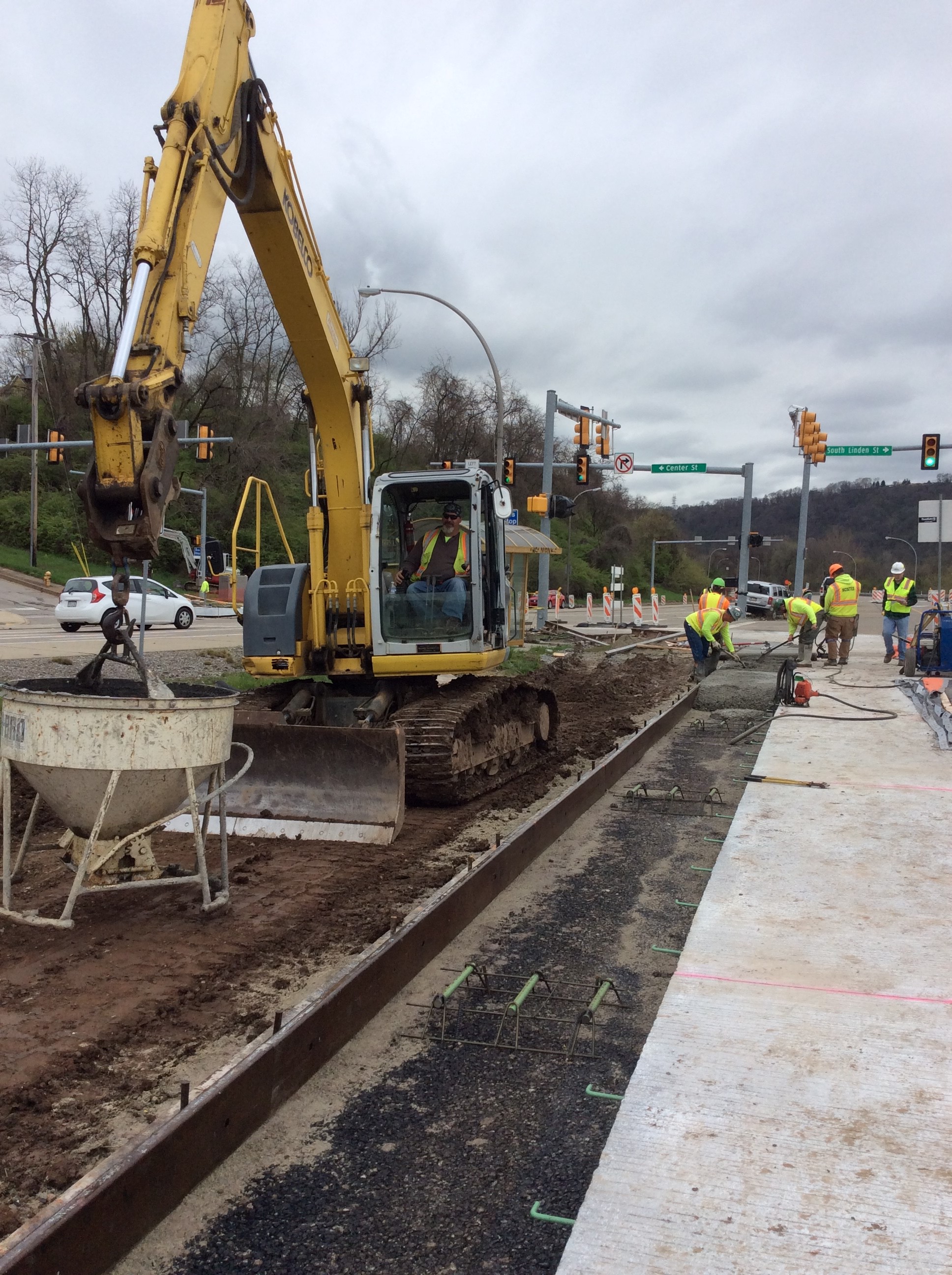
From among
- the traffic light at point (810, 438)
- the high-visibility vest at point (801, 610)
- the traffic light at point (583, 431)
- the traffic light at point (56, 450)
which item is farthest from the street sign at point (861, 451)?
the traffic light at point (56, 450)

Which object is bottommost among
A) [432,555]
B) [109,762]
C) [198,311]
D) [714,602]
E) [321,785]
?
[321,785]

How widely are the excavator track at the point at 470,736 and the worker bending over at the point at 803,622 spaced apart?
856 centimetres

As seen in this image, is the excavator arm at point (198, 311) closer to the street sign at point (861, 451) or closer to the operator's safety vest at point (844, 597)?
the operator's safety vest at point (844, 597)

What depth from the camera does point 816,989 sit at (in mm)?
4508

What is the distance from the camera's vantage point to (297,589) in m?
8.66

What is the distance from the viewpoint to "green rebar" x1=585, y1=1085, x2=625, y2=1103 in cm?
380

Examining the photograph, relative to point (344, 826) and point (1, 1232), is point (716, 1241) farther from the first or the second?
point (344, 826)

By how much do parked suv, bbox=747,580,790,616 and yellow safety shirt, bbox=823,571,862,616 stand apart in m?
25.7

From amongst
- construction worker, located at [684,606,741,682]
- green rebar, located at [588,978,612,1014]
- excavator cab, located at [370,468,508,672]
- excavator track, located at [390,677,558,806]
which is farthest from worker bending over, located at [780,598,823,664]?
green rebar, located at [588,978,612,1014]

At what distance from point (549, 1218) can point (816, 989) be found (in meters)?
1.89

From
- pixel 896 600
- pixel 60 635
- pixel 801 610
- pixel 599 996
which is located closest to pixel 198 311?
pixel 599 996

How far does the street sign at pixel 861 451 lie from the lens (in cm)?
3155

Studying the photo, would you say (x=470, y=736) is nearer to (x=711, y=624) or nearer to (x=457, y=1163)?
(x=457, y=1163)

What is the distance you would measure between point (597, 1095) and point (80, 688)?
11.0 ft
